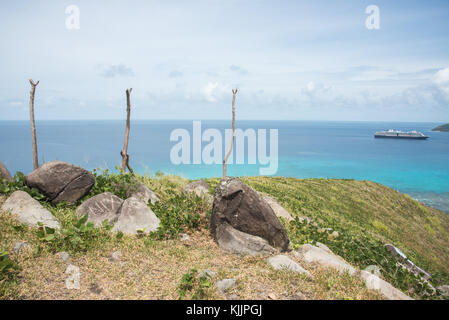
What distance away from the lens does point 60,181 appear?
9969 millimetres

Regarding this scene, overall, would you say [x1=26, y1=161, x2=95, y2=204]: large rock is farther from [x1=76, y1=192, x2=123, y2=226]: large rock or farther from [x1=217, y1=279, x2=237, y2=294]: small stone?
[x1=217, y1=279, x2=237, y2=294]: small stone

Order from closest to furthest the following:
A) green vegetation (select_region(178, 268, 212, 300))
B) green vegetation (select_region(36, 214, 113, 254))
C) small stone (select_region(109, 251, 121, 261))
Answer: green vegetation (select_region(178, 268, 212, 300)), small stone (select_region(109, 251, 121, 261)), green vegetation (select_region(36, 214, 113, 254))

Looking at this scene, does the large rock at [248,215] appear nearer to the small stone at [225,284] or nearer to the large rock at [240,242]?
the large rock at [240,242]

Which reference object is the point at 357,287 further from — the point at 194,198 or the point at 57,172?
the point at 57,172

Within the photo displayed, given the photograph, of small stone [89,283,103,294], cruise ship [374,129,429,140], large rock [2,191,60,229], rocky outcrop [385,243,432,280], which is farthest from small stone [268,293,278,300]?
cruise ship [374,129,429,140]

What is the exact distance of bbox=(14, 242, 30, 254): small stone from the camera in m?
6.26

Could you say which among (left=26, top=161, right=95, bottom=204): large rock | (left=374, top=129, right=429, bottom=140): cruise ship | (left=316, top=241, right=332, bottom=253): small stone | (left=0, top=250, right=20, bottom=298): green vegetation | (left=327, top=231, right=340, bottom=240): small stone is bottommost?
(left=374, top=129, right=429, bottom=140): cruise ship

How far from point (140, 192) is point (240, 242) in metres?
5.26

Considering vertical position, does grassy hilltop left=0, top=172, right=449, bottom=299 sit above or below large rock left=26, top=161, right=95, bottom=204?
below

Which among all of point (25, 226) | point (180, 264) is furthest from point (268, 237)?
point (25, 226)

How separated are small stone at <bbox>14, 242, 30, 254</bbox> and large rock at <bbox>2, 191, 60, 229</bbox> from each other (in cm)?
111

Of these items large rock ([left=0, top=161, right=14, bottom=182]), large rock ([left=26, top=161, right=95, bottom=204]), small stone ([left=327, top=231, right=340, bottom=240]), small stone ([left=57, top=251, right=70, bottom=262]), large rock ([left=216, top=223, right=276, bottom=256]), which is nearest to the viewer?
small stone ([left=57, top=251, right=70, bottom=262])

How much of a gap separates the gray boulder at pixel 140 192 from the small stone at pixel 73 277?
506 centimetres

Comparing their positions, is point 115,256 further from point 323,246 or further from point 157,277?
point 323,246
